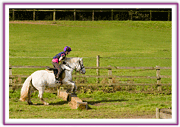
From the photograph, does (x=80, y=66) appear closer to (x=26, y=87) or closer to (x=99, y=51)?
(x=26, y=87)

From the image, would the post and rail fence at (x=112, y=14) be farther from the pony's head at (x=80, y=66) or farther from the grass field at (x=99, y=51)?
the pony's head at (x=80, y=66)

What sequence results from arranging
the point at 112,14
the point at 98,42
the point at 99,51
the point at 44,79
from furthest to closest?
the point at 112,14
the point at 98,42
the point at 99,51
the point at 44,79

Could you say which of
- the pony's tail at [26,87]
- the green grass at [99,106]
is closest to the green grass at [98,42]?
the green grass at [99,106]

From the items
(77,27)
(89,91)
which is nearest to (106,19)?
(77,27)

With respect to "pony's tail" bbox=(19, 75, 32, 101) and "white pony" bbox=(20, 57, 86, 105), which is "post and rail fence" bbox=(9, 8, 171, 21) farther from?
"pony's tail" bbox=(19, 75, 32, 101)

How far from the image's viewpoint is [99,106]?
12922 millimetres

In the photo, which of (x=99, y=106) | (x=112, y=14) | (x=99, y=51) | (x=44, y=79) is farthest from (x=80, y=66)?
(x=112, y=14)

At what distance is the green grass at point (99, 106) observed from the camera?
11.3m

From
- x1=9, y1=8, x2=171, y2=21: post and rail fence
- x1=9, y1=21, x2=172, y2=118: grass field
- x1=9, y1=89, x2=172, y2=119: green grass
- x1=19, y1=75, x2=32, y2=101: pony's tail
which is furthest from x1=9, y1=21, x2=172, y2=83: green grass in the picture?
x1=19, y1=75, x2=32, y2=101: pony's tail

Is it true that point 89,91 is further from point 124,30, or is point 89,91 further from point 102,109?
point 124,30

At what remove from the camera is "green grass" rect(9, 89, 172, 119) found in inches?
446

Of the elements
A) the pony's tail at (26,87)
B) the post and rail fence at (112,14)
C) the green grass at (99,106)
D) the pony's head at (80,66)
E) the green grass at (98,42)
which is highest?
the post and rail fence at (112,14)

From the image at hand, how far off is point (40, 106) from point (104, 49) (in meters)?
18.6

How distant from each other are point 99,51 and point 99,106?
681 inches
